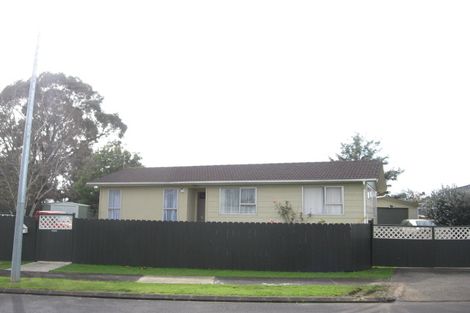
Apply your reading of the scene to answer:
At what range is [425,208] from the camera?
1994cm

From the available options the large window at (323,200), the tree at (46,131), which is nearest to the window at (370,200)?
the large window at (323,200)

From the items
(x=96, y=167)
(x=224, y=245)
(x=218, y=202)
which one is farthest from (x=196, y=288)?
(x=96, y=167)

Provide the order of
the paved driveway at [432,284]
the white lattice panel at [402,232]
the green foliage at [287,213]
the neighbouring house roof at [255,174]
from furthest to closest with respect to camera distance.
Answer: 1. the green foliage at [287,213]
2. the neighbouring house roof at [255,174]
3. the white lattice panel at [402,232]
4. the paved driveway at [432,284]

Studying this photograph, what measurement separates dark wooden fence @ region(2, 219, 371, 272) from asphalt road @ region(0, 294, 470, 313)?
4725mm

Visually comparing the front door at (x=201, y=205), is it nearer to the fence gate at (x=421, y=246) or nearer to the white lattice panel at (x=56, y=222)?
the white lattice panel at (x=56, y=222)

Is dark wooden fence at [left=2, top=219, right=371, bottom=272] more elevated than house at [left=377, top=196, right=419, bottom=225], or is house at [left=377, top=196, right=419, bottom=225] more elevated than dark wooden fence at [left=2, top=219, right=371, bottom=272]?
house at [left=377, top=196, right=419, bottom=225]

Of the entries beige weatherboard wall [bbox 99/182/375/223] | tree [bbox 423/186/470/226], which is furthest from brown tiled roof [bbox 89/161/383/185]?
tree [bbox 423/186/470/226]

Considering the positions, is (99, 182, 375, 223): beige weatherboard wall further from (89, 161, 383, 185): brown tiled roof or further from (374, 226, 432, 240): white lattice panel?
(374, 226, 432, 240): white lattice panel

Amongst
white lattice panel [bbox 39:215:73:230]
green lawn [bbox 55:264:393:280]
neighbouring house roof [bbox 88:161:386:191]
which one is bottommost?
green lawn [bbox 55:264:393:280]

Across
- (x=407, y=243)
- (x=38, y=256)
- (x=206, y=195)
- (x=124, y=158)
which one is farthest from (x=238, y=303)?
(x=124, y=158)

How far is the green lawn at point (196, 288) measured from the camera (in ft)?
36.0

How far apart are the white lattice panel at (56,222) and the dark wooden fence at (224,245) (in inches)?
17.6

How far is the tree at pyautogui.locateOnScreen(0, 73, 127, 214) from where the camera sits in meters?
33.5

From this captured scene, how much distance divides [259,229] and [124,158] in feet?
99.4
